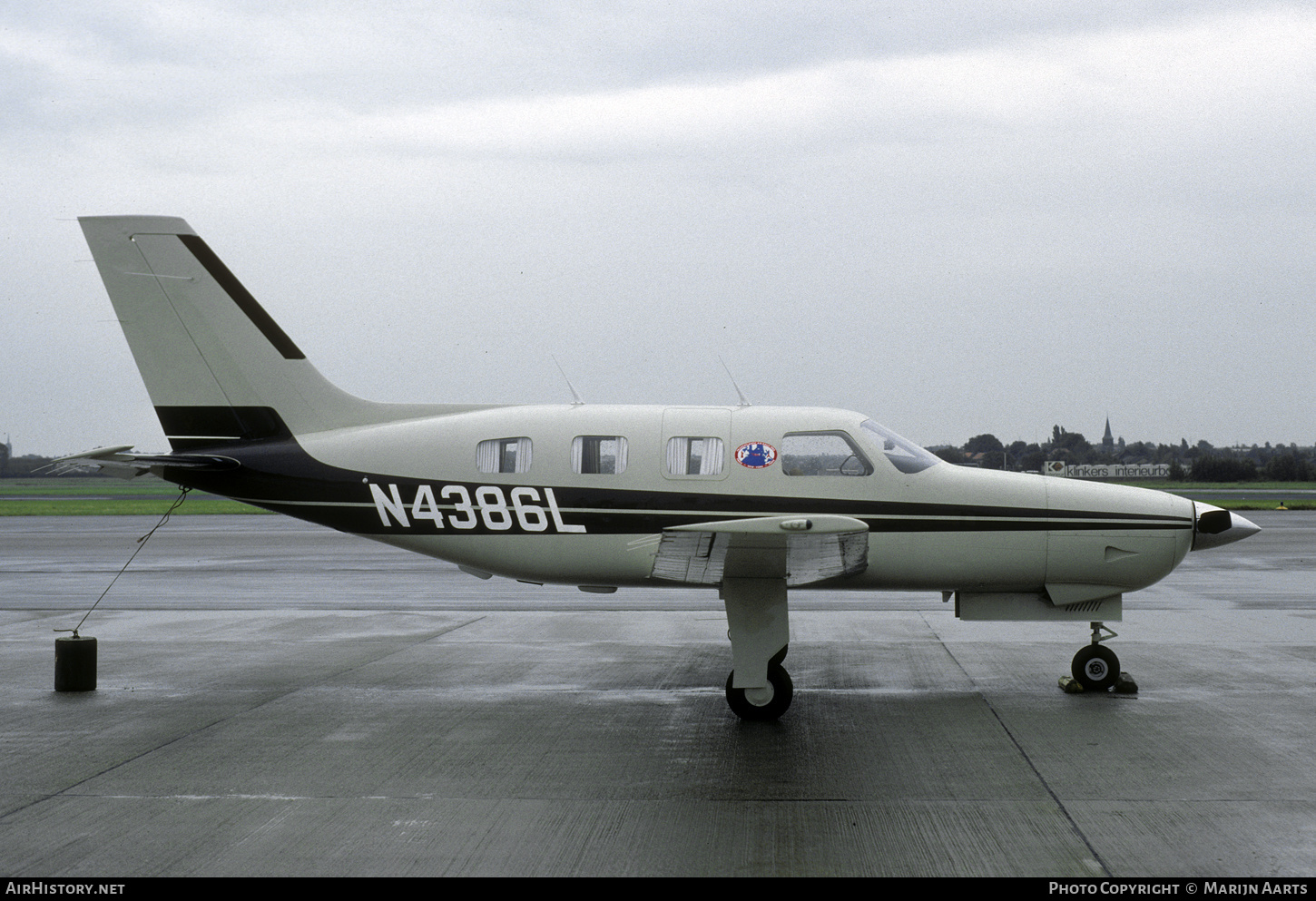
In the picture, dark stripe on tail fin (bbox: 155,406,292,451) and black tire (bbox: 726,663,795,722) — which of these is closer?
black tire (bbox: 726,663,795,722)

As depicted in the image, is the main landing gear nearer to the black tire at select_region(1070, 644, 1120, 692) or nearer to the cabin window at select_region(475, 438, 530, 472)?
the black tire at select_region(1070, 644, 1120, 692)

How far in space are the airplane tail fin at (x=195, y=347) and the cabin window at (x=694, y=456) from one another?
7.96 ft

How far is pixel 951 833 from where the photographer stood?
5785mm

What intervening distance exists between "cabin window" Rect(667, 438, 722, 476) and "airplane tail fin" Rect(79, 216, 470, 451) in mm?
2426

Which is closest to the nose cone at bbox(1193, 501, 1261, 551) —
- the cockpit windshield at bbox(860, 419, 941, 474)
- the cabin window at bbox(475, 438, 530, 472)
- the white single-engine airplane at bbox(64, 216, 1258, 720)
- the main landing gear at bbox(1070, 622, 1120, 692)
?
the white single-engine airplane at bbox(64, 216, 1258, 720)

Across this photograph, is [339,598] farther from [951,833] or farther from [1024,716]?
[951,833]

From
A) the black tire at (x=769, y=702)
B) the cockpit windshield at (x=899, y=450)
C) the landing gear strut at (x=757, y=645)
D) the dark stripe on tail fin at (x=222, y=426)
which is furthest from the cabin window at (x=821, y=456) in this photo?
the dark stripe on tail fin at (x=222, y=426)

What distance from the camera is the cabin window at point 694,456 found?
30.1ft

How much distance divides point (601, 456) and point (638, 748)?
2.60 metres

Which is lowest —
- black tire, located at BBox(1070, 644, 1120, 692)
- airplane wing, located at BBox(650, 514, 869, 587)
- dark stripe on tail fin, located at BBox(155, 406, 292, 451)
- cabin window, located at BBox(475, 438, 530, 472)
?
black tire, located at BBox(1070, 644, 1120, 692)

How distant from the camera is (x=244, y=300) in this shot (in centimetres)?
1013

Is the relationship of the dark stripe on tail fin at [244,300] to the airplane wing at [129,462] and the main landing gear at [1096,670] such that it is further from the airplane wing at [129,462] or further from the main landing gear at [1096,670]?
the main landing gear at [1096,670]

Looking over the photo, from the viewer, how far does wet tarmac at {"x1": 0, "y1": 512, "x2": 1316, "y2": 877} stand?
5559 millimetres
